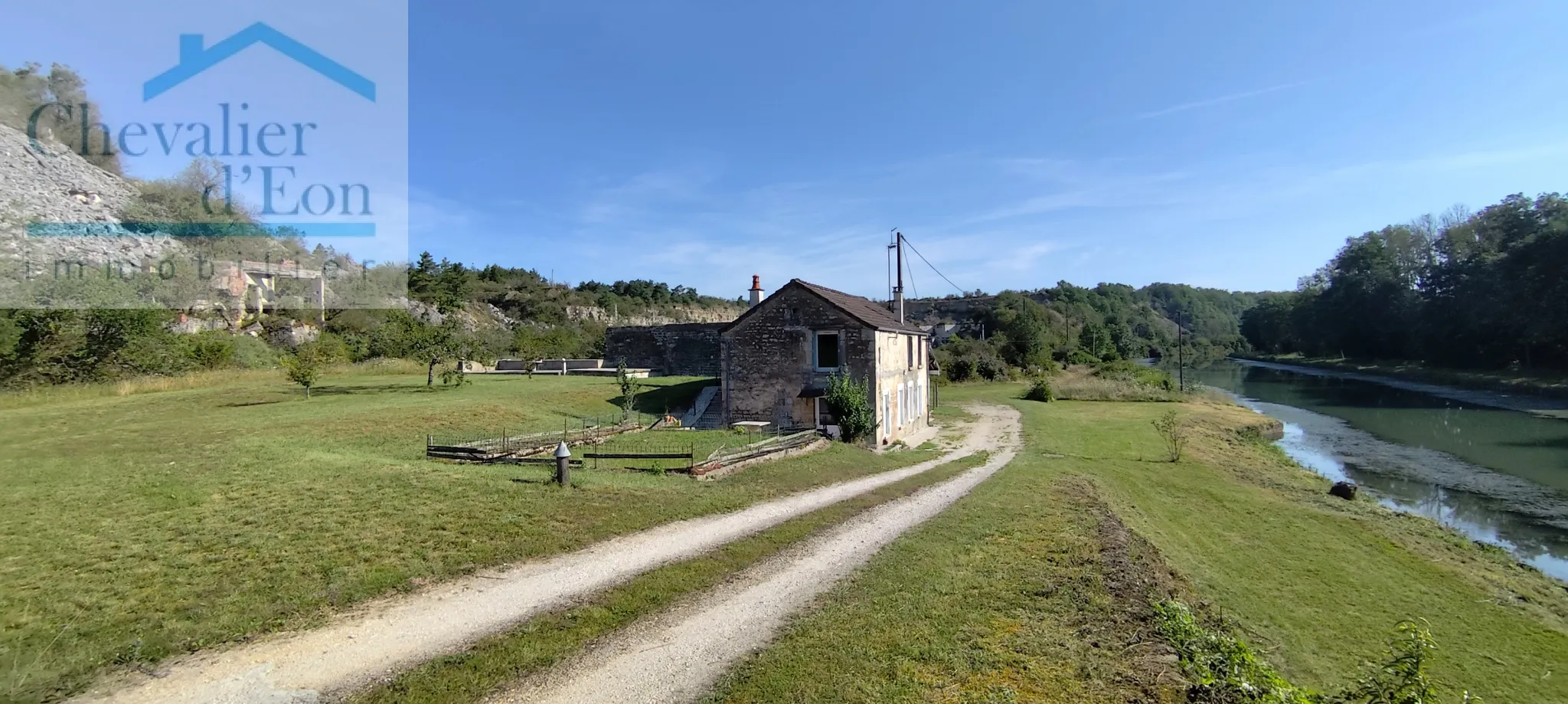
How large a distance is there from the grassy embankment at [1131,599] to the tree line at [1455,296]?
52537 millimetres

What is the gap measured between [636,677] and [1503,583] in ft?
53.0

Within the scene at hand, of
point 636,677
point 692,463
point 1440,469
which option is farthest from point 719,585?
point 1440,469

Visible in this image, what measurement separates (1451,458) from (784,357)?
2786 centimetres

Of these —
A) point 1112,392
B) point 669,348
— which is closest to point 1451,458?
point 1112,392

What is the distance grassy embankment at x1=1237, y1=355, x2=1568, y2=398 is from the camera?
4501 cm

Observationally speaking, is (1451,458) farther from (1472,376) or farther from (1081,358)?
(1081,358)

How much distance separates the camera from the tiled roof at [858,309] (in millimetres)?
22497

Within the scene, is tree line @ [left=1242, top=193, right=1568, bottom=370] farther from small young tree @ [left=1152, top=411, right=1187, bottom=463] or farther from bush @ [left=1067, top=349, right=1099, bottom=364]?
small young tree @ [left=1152, top=411, right=1187, bottom=463]

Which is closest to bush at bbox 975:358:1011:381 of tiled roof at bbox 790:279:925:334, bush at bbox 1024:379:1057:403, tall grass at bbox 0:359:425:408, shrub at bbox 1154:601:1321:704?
bush at bbox 1024:379:1057:403

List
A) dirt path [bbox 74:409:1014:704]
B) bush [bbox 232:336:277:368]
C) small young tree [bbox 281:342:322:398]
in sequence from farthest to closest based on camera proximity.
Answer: bush [bbox 232:336:277:368]
small young tree [bbox 281:342:322:398]
dirt path [bbox 74:409:1014:704]

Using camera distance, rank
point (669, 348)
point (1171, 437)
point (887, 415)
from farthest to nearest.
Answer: point (669, 348) → point (1171, 437) → point (887, 415)

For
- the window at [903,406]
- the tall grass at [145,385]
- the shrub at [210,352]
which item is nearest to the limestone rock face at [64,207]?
the shrub at [210,352]

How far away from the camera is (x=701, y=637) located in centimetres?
617

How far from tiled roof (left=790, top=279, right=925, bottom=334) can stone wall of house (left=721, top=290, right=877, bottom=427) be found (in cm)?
23
